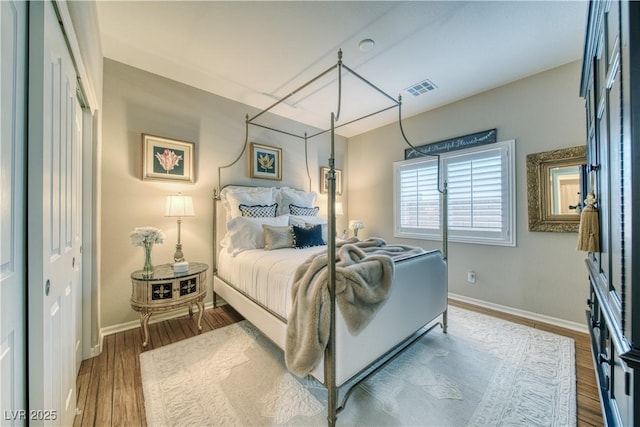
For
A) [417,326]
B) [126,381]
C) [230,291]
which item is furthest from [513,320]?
[126,381]

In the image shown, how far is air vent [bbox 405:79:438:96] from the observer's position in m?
3.00

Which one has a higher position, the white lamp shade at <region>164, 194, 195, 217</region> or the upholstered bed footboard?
the white lamp shade at <region>164, 194, 195, 217</region>

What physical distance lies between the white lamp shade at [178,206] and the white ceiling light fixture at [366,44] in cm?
238

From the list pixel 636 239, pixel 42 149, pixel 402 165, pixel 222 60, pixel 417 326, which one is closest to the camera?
pixel 636 239

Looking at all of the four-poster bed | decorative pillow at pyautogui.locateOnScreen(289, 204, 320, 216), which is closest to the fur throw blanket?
the four-poster bed

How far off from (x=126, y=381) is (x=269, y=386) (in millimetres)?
1037

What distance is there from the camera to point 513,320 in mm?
2777

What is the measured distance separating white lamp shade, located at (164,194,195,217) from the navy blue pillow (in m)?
1.18

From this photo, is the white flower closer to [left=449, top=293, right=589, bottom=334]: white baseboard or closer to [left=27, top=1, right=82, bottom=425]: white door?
[left=27, top=1, right=82, bottom=425]: white door

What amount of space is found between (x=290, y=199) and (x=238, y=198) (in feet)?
2.61

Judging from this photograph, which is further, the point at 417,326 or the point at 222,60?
the point at 222,60

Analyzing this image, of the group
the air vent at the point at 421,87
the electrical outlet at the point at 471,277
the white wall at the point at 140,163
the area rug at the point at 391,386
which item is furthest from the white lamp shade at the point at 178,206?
the electrical outlet at the point at 471,277

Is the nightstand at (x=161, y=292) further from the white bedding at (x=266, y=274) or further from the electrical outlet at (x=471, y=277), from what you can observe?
the electrical outlet at (x=471, y=277)

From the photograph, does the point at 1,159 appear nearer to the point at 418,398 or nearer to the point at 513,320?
the point at 418,398
